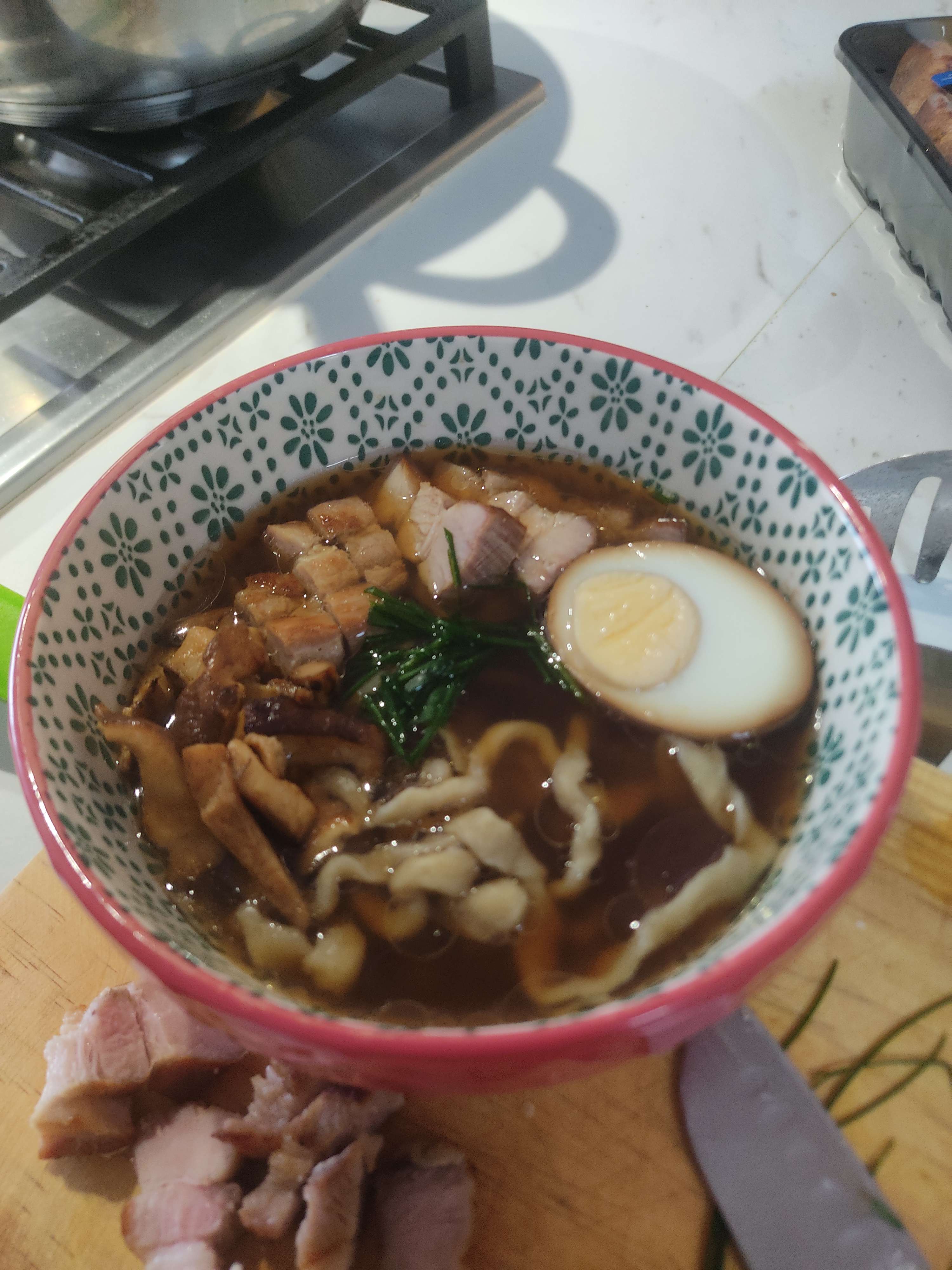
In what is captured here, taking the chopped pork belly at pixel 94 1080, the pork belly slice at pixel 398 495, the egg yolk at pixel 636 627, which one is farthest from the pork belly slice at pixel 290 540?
the chopped pork belly at pixel 94 1080

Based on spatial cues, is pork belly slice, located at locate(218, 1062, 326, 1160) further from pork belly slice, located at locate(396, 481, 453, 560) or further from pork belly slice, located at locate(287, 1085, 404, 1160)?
pork belly slice, located at locate(396, 481, 453, 560)

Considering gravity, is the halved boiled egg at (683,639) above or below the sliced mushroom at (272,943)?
above

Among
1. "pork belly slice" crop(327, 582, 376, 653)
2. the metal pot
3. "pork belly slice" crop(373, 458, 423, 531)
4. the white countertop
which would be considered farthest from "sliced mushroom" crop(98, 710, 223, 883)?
the metal pot

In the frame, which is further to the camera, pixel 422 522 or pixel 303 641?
pixel 422 522

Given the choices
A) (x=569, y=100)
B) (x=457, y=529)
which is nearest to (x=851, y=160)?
(x=569, y=100)

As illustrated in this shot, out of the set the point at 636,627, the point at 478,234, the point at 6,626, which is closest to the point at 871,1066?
the point at 636,627

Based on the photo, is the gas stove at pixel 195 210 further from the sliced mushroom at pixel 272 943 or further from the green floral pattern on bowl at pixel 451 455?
the sliced mushroom at pixel 272 943

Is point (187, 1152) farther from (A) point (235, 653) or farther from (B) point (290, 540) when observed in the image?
(B) point (290, 540)
